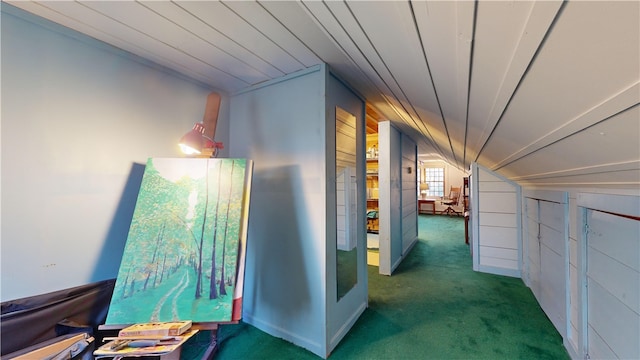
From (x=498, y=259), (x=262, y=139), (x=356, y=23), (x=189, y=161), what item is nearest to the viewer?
(x=356, y=23)

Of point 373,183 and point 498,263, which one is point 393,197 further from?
point 498,263

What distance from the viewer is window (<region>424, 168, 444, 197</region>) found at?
9062 millimetres

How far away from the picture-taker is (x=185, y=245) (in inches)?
54.1

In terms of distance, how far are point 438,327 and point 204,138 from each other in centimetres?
243

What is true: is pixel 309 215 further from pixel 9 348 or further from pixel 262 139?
pixel 9 348

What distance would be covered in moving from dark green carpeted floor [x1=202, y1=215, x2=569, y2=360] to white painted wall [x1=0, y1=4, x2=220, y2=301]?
115 cm

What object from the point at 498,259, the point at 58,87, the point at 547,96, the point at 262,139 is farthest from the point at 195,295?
the point at 498,259

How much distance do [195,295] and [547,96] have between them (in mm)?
1721

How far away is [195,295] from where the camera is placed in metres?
1.28

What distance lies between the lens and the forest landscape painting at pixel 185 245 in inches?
48.5

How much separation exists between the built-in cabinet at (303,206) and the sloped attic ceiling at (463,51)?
0.91 ft

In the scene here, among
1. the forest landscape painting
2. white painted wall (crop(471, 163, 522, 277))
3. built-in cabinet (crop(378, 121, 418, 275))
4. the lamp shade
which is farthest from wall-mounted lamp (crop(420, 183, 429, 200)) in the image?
the lamp shade

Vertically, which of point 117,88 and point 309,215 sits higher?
point 117,88

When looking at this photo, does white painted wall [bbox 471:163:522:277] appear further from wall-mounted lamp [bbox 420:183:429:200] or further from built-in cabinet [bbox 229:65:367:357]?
wall-mounted lamp [bbox 420:183:429:200]
